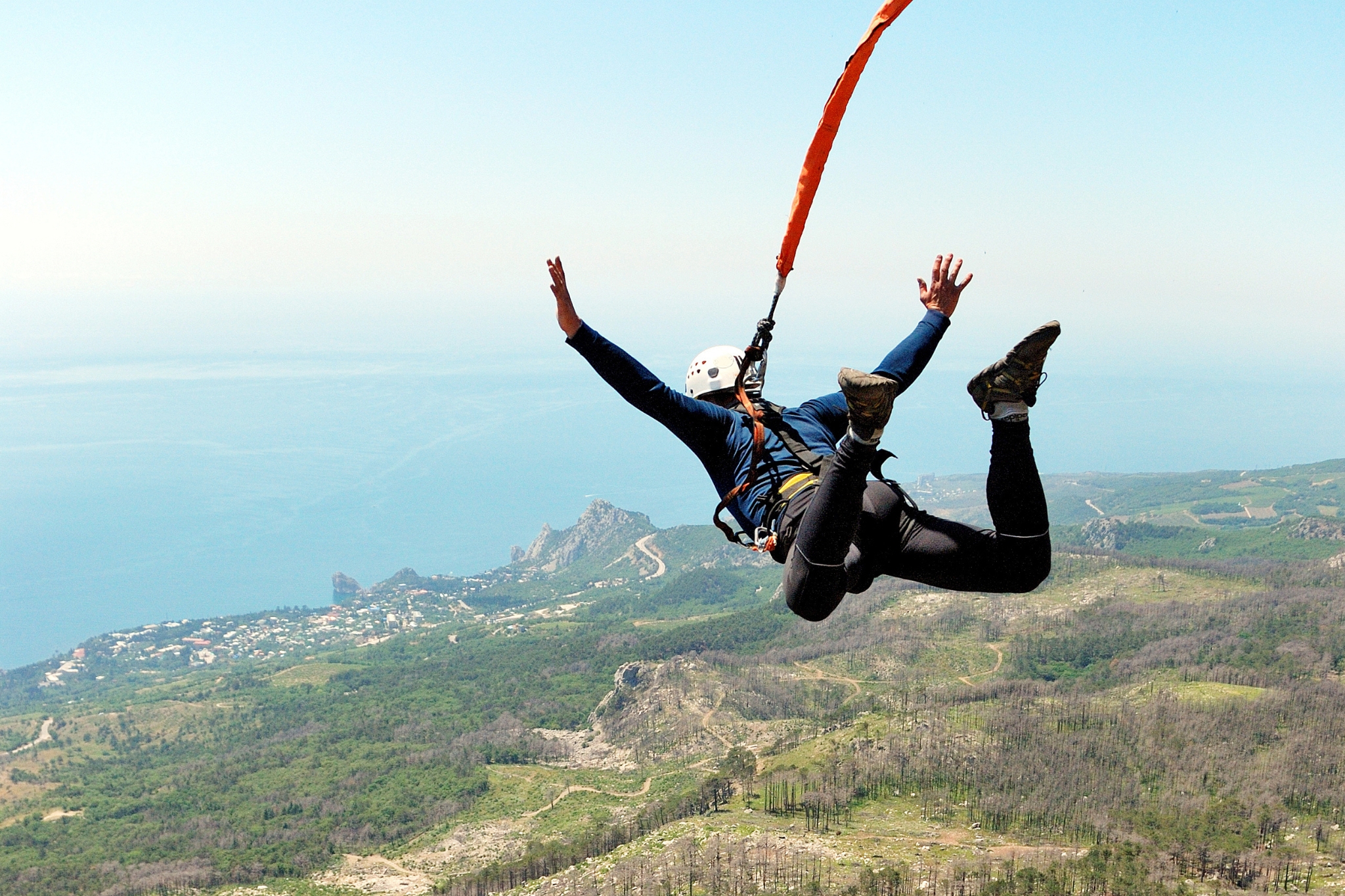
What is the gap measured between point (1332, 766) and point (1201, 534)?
413 ft

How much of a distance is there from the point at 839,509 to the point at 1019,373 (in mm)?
1443

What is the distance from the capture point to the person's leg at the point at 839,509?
5.02 m

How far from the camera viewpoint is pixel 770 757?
9319 centimetres

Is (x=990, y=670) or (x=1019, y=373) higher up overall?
(x=1019, y=373)

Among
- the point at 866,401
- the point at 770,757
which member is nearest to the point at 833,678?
the point at 770,757

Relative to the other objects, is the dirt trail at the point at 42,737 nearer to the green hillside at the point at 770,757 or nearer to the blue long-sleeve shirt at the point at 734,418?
the green hillside at the point at 770,757

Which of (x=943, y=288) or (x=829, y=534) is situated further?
(x=943, y=288)

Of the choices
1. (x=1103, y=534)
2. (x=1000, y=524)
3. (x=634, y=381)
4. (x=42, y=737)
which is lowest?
(x=42, y=737)

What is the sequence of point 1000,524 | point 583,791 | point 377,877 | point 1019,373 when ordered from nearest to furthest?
point 1019,373
point 1000,524
point 377,877
point 583,791

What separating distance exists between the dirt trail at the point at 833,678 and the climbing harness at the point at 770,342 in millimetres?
108383

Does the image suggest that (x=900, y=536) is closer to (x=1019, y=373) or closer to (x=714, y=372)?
(x=1019, y=373)

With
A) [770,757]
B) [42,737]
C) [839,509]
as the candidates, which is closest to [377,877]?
[770,757]

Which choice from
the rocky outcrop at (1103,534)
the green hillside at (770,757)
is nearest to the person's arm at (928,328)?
the green hillside at (770,757)

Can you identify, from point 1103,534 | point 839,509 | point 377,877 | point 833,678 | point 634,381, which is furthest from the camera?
point 1103,534
